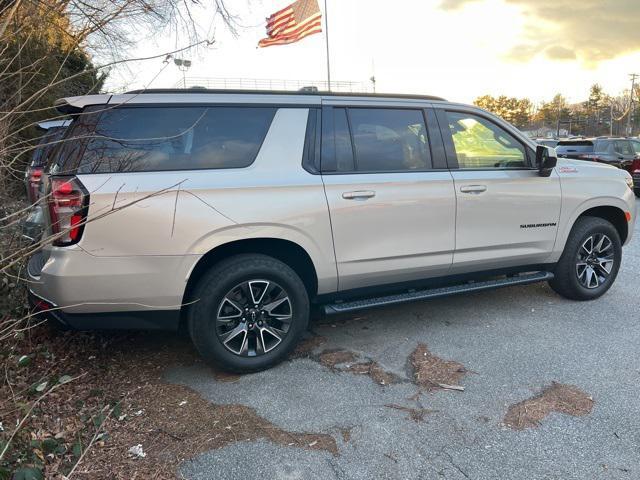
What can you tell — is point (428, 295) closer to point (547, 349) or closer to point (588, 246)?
point (547, 349)

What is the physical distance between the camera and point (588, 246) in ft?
15.6

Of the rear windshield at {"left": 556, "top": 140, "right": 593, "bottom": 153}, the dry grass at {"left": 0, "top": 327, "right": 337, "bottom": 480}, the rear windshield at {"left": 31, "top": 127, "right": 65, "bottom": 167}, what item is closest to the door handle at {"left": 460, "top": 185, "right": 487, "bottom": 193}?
the dry grass at {"left": 0, "top": 327, "right": 337, "bottom": 480}

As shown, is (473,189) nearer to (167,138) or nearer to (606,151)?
(167,138)

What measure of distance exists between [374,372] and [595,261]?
283 centimetres

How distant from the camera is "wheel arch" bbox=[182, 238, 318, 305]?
3287mm

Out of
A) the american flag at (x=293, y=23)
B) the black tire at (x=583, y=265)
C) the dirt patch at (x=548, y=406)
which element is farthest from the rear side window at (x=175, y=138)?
the american flag at (x=293, y=23)

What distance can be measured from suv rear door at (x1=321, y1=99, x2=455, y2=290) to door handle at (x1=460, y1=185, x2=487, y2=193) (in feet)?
0.45

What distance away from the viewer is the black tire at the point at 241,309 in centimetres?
323

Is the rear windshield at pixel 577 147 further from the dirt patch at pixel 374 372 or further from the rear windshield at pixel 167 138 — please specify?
the rear windshield at pixel 167 138

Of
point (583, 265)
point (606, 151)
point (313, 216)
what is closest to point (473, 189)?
point (313, 216)

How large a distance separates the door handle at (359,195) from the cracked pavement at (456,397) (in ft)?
4.09

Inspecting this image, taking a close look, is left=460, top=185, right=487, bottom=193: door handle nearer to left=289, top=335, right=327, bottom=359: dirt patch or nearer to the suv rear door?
the suv rear door

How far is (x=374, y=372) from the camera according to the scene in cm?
349

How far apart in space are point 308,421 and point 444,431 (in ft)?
2.66
